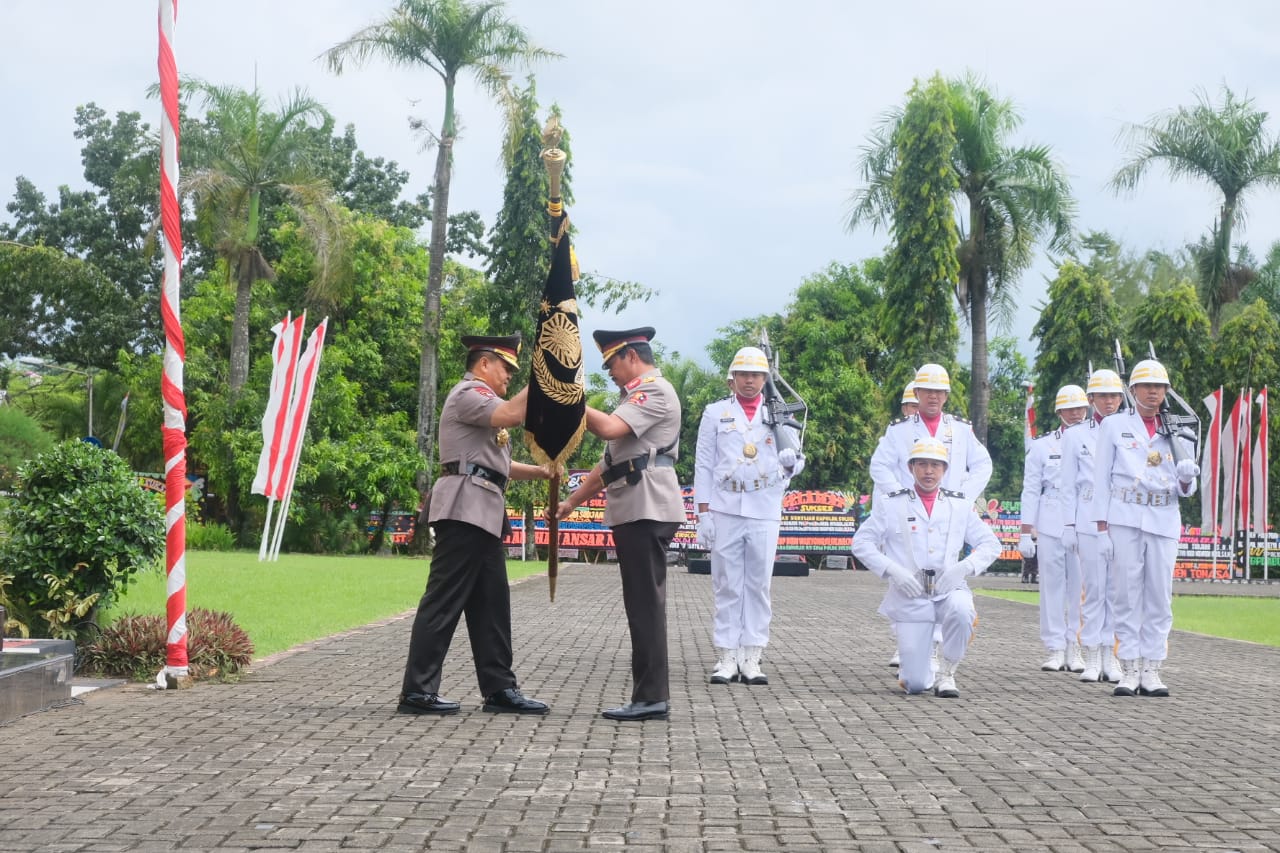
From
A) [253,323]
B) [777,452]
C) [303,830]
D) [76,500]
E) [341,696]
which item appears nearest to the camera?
[303,830]

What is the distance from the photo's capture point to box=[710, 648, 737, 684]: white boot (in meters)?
10.3

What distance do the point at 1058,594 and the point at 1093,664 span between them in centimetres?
112

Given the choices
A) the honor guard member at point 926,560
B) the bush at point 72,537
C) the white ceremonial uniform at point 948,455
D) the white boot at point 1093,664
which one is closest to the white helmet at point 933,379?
the white ceremonial uniform at point 948,455

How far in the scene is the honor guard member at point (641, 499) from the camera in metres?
8.23

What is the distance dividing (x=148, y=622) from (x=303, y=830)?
522cm

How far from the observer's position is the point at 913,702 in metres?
9.49

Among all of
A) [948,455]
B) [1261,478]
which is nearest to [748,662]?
[948,455]

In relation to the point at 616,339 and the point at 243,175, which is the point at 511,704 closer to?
the point at 616,339

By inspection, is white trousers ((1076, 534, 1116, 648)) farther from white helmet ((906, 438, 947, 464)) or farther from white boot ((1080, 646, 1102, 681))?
white helmet ((906, 438, 947, 464))

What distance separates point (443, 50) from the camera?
3591 centimetres

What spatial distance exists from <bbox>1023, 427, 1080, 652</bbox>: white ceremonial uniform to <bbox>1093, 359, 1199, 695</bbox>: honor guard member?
4.13 ft

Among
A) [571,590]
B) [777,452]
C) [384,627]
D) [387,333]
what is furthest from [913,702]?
[387,333]

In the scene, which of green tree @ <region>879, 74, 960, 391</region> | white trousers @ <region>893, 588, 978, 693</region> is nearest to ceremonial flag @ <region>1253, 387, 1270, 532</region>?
green tree @ <region>879, 74, 960, 391</region>

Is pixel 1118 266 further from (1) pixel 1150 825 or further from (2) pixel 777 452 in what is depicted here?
(1) pixel 1150 825
